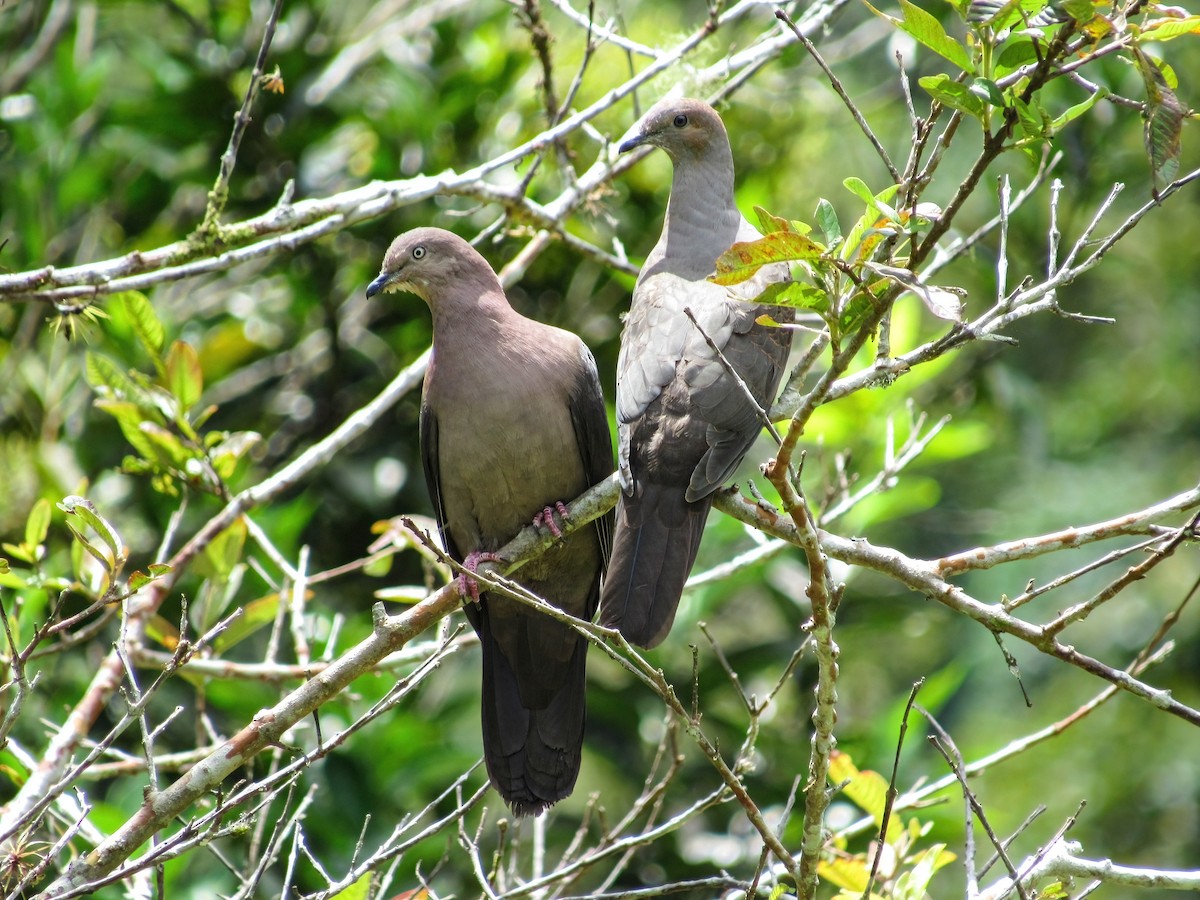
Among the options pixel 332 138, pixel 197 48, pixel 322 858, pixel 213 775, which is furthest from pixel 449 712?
pixel 197 48

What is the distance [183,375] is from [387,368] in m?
1.47

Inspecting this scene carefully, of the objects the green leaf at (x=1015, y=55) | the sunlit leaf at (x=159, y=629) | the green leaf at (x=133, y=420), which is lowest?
the sunlit leaf at (x=159, y=629)

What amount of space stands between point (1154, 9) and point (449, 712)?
3788 mm

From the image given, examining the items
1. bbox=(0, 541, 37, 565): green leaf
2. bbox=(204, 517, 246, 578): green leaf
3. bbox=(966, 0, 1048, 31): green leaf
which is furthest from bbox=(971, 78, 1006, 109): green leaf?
bbox=(0, 541, 37, 565): green leaf

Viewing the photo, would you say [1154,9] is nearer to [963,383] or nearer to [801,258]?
[801,258]

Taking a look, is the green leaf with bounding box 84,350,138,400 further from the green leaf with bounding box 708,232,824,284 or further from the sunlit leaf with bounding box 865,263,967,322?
the sunlit leaf with bounding box 865,263,967,322

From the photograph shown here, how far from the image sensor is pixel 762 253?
229 cm

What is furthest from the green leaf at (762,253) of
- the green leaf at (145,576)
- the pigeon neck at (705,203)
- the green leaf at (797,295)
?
the pigeon neck at (705,203)

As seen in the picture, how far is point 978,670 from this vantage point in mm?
6695

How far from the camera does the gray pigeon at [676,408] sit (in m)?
3.55

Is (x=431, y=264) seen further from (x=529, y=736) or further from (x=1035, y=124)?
(x=1035, y=124)

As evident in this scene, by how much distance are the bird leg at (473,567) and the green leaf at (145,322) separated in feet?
4.08

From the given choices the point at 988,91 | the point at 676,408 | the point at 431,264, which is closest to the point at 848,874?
the point at 676,408

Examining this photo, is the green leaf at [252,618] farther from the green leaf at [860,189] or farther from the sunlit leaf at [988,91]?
the sunlit leaf at [988,91]
